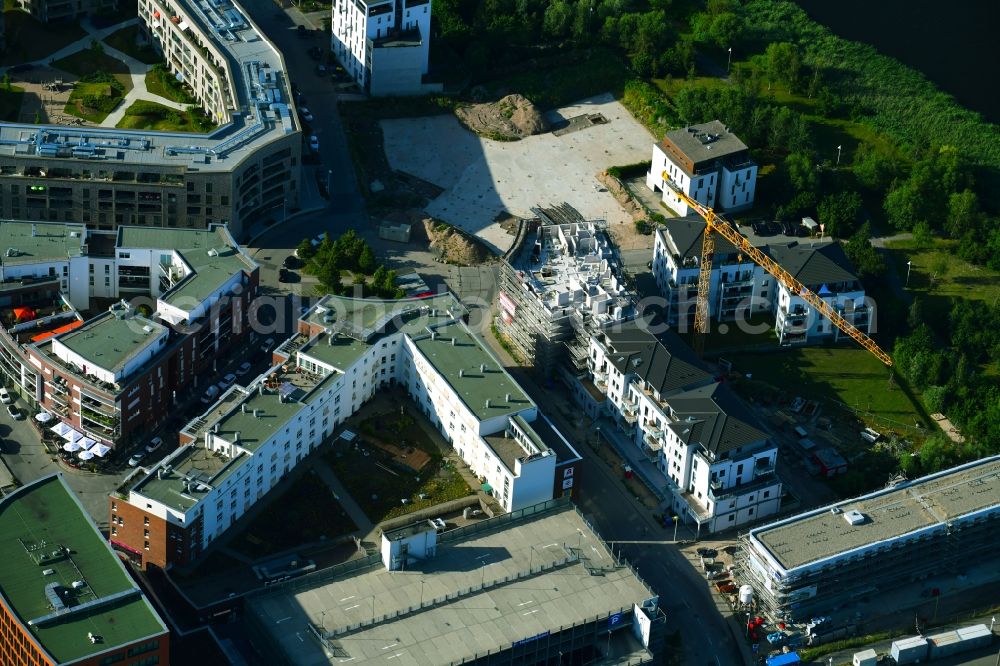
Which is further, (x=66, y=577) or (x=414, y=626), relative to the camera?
(x=414, y=626)

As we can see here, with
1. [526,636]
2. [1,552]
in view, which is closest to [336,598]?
[526,636]

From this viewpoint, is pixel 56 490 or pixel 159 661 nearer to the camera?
pixel 159 661

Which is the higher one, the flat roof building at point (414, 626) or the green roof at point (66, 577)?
the green roof at point (66, 577)

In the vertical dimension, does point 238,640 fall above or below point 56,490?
below

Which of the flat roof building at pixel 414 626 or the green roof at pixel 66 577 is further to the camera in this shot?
the flat roof building at pixel 414 626

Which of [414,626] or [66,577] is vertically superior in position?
[66,577]

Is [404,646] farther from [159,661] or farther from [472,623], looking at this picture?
[159,661]

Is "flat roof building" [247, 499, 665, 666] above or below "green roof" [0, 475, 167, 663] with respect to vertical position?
below

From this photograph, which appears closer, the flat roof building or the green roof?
the green roof
